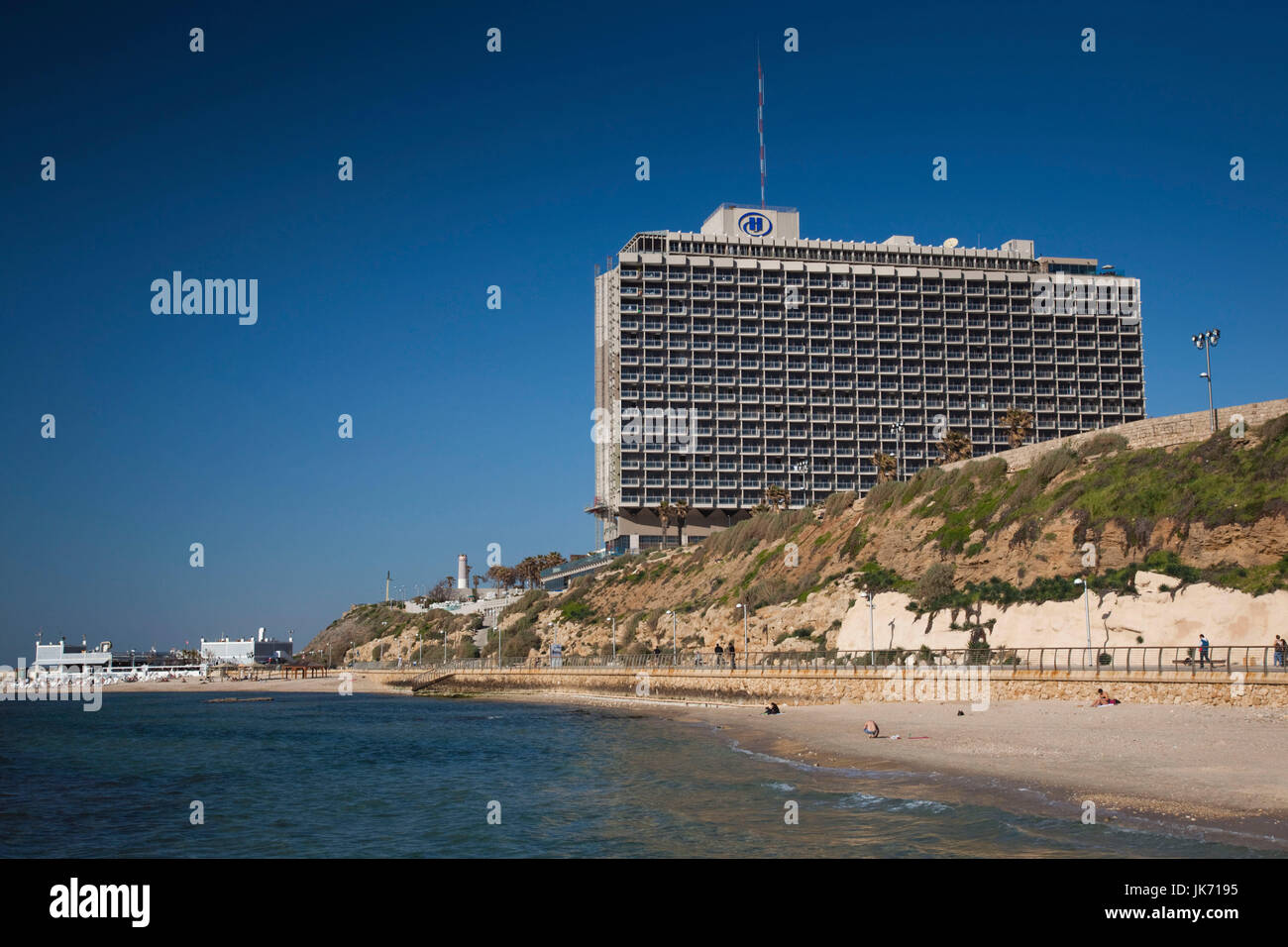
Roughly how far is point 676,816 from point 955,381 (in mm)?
149581

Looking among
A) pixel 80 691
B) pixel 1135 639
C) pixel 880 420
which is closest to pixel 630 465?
pixel 880 420

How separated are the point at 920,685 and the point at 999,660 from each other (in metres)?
5.02

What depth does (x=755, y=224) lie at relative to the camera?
169000 mm

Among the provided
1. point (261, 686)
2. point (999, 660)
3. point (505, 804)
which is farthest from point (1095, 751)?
point (261, 686)

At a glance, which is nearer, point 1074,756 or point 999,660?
point 1074,756

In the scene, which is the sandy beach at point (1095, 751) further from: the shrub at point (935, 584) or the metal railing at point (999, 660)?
the shrub at point (935, 584)

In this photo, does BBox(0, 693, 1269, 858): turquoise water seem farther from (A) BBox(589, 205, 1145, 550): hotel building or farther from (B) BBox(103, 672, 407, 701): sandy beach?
(A) BBox(589, 205, 1145, 550): hotel building

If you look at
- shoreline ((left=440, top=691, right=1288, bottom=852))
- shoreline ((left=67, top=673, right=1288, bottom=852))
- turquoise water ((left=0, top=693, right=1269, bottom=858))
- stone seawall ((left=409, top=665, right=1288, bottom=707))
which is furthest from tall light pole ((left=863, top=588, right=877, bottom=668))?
turquoise water ((left=0, top=693, right=1269, bottom=858))

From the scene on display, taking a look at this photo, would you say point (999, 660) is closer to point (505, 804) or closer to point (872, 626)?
point (872, 626)

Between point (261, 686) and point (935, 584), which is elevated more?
point (935, 584)

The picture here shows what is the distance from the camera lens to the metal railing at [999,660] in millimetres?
37906
